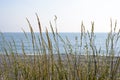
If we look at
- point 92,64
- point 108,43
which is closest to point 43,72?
point 92,64

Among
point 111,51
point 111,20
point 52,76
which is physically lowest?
point 52,76

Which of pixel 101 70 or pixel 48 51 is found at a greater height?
pixel 48 51

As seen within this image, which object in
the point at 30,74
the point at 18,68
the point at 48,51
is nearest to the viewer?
the point at 48,51

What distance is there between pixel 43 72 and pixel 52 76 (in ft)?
0.34

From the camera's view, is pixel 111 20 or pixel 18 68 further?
pixel 18 68

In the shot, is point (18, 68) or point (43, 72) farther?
point (18, 68)

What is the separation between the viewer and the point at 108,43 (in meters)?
2.90

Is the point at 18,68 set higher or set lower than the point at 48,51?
lower

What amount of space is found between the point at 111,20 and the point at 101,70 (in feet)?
1.72

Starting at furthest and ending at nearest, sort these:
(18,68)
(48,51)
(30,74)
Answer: (18,68) < (30,74) < (48,51)

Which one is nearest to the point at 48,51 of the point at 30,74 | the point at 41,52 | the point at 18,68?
the point at 41,52

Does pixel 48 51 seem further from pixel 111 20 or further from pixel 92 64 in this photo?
pixel 111 20

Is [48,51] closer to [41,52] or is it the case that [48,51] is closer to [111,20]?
[41,52]

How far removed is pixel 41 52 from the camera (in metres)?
2.94
